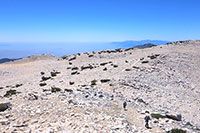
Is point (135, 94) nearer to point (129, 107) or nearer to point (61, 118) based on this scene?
point (129, 107)

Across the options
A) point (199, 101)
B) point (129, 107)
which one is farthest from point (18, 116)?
point (199, 101)

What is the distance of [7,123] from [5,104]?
1.98m

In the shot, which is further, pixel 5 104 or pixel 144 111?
pixel 144 111

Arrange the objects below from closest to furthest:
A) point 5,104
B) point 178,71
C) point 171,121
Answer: point 5,104
point 171,121
point 178,71

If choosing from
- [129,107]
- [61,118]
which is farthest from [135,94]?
[61,118]

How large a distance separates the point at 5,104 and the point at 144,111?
8.58m

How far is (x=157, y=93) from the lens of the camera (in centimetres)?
1728

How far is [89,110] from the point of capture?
33.5 feet

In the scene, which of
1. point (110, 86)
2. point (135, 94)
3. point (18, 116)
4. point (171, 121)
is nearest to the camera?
point (18, 116)

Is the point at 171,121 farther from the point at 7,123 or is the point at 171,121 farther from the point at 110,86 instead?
the point at 7,123

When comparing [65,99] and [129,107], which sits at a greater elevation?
[65,99]

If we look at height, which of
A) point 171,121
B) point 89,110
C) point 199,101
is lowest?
point 199,101

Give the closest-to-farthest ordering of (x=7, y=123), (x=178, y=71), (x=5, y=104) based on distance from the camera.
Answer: (x=7, y=123) < (x=5, y=104) < (x=178, y=71)

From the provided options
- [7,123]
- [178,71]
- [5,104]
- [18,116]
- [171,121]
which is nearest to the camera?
[7,123]
